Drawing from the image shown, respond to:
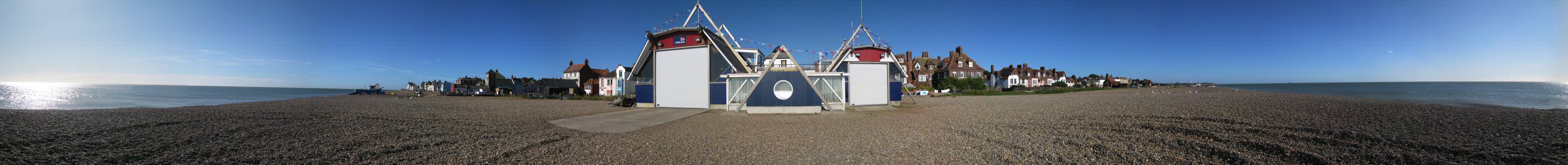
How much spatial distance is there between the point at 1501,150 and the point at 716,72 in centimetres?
1749

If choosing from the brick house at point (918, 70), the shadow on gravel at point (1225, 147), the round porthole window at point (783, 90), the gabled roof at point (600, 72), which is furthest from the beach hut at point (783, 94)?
the gabled roof at point (600, 72)

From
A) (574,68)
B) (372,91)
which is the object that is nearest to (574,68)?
(574,68)

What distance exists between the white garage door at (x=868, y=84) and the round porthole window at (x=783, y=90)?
5.78 m

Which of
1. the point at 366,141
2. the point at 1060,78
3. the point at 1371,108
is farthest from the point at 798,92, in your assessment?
the point at 1060,78

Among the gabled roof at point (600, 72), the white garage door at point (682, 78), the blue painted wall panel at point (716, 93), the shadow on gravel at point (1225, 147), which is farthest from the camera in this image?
the gabled roof at point (600, 72)

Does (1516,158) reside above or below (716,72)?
below

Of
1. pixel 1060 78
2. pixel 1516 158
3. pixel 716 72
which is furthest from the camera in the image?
pixel 1060 78

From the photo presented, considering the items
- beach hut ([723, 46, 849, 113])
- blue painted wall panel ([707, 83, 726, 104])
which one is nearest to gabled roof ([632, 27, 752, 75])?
blue painted wall panel ([707, 83, 726, 104])

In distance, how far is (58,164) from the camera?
6.50 metres

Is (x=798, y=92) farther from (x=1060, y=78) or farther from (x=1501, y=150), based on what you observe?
(x=1060, y=78)

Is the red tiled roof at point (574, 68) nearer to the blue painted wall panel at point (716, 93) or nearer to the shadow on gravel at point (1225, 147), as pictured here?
the blue painted wall panel at point (716, 93)

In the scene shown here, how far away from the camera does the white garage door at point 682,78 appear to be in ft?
62.4

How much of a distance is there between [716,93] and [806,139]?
10.5m

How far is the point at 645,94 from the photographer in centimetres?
2012
